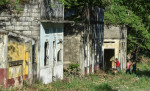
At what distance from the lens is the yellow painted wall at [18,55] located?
1812 cm

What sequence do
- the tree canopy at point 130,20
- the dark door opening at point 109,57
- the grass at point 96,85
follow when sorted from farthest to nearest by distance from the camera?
the dark door opening at point 109,57 → the tree canopy at point 130,20 → the grass at point 96,85

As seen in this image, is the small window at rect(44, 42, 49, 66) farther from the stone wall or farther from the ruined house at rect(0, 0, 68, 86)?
the stone wall

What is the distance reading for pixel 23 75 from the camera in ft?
64.2

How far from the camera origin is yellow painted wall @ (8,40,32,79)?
59.5 feet

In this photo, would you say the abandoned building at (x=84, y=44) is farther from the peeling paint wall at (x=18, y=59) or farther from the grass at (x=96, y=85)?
the peeling paint wall at (x=18, y=59)

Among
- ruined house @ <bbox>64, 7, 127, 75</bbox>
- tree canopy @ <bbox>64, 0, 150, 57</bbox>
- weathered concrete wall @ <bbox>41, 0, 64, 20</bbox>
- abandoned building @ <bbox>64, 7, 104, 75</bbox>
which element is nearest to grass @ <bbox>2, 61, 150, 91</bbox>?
abandoned building @ <bbox>64, 7, 104, 75</bbox>

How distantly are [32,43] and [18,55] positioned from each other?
201cm

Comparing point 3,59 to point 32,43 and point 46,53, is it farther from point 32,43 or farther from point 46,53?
point 46,53

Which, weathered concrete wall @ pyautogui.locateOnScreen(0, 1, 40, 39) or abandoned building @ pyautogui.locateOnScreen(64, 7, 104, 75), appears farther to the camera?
abandoned building @ pyautogui.locateOnScreen(64, 7, 104, 75)

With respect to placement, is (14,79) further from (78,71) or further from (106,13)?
(106,13)

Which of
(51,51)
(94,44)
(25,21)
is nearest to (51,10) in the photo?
(51,51)

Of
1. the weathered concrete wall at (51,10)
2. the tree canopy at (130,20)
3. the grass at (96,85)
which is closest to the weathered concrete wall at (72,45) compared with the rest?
the grass at (96,85)

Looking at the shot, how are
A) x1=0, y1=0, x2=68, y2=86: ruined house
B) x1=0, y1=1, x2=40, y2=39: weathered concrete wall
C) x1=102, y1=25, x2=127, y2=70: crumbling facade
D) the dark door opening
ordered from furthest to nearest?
the dark door opening → x1=102, y1=25, x2=127, y2=70: crumbling facade → x1=0, y1=1, x2=40, y2=39: weathered concrete wall → x1=0, y1=0, x2=68, y2=86: ruined house

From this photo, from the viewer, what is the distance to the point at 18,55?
18797 mm
